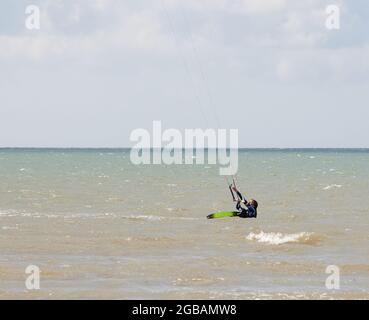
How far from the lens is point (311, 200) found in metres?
56.5

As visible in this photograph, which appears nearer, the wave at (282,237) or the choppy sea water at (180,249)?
the choppy sea water at (180,249)

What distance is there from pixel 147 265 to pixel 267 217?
1729 centimetres

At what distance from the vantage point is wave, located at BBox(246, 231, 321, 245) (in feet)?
107

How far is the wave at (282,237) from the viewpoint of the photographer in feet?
107

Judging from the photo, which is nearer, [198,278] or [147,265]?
[198,278]

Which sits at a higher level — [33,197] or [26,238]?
[33,197]

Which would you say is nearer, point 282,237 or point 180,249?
point 180,249

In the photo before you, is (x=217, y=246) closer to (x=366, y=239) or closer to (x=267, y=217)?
(x=366, y=239)

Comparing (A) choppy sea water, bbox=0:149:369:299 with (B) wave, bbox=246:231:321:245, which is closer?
(A) choppy sea water, bbox=0:149:369:299

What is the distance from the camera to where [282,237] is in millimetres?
33812
